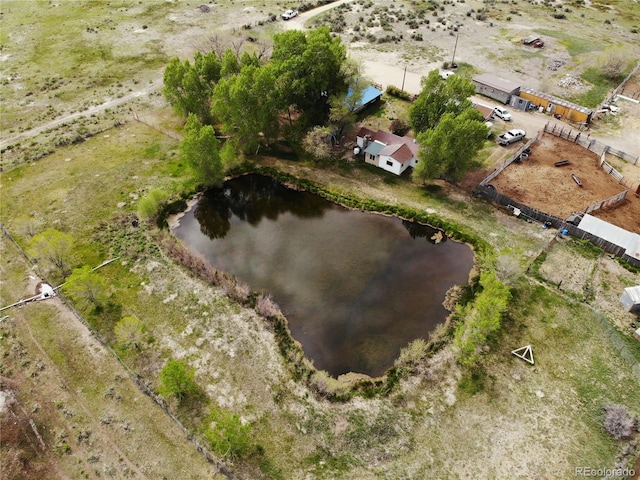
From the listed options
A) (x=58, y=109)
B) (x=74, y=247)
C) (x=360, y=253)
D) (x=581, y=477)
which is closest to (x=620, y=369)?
(x=581, y=477)

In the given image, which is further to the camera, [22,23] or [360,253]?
[22,23]

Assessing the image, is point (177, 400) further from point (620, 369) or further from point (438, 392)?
point (620, 369)

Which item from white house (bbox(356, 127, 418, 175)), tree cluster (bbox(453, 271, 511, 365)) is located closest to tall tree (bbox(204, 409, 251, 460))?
tree cluster (bbox(453, 271, 511, 365))

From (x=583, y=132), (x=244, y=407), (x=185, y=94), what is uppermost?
(x=185, y=94)

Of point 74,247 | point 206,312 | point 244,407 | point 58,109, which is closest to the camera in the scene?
point 244,407

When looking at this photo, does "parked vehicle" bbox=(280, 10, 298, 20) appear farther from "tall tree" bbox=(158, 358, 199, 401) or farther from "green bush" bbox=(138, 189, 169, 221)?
"tall tree" bbox=(158, 358, 199, 401)

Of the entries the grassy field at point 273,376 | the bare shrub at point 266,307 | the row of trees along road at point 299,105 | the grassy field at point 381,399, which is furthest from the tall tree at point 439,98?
the bare shrub at point 266,307

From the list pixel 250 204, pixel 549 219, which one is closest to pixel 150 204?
pixel 250 204
